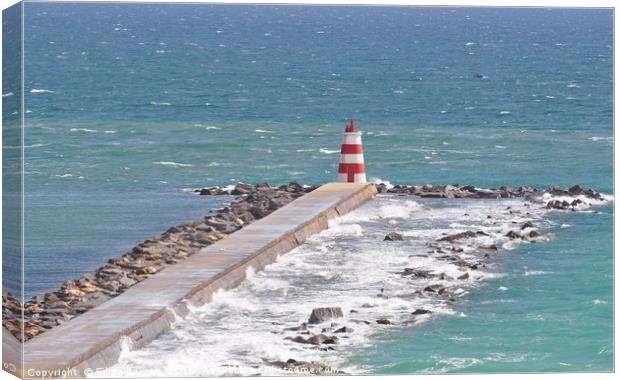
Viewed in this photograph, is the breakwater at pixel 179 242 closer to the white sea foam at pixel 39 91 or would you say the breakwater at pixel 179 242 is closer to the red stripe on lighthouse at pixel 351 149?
the red stripe on lighthouse at pixel 351 149

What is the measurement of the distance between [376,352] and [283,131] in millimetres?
3083

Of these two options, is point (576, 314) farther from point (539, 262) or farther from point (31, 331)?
point (31, 331)

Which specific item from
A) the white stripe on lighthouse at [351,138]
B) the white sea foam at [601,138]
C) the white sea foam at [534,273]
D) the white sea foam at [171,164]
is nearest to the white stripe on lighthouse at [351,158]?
the white stripe on lighthouse at [351,138]

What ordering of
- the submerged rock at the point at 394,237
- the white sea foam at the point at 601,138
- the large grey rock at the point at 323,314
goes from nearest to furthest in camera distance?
the large grey rock at the point at 323,314, the white sea foam at the point at 601,138, the submerged rock at the point at 394,237

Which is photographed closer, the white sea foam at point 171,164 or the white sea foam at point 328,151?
the white sea foam at point 171,164

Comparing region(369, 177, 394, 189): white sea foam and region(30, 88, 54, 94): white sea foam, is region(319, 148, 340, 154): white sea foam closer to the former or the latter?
region(369, 177, 394, 189): white sea foam

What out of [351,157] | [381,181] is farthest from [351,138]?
[381,181]

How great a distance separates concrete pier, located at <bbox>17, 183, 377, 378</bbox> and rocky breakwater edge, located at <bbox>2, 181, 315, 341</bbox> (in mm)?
188

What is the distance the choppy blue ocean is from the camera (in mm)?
25953

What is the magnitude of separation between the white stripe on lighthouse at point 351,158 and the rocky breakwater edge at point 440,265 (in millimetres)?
570

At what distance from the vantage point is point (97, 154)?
26750 mm

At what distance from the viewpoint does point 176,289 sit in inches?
1016

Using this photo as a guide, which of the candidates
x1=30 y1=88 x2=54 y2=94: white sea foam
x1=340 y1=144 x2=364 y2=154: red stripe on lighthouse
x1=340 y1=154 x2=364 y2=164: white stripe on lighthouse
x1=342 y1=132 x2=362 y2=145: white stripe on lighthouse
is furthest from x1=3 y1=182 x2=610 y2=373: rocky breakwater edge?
x1=30 y1=88 x2=54 y2=94: white sea foam

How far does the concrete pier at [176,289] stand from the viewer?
24.0 meters
